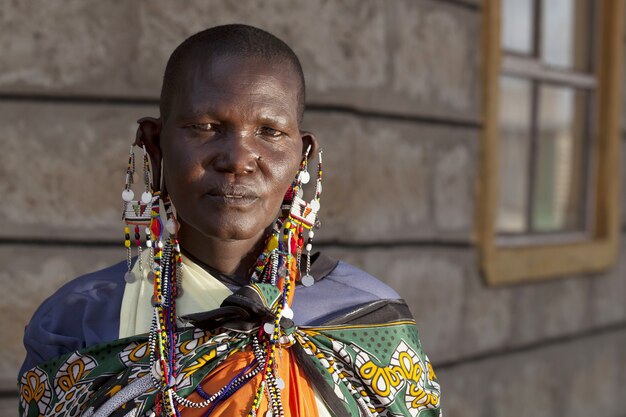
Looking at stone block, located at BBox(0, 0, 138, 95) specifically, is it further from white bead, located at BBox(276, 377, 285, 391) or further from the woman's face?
white bead, located at BBox(276, 377, 285, 391)

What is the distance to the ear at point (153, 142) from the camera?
6.32 ft

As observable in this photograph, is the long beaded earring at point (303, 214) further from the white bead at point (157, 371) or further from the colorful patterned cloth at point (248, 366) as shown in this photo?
the white bead at point (157, 371)

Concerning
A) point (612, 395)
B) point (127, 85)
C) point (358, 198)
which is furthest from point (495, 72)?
point (612, 395)

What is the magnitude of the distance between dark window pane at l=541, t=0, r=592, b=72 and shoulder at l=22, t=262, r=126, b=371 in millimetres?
4312

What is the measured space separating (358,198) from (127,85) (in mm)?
1056

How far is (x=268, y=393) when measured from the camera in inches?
67.6

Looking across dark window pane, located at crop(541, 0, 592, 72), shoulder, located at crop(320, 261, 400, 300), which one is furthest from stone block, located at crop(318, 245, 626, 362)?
shoulder, located at crop(320, 261, 400, 300)

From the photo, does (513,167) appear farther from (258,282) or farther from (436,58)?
(258,282)

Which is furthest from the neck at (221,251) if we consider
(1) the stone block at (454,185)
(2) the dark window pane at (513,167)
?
(2) the dark window pane at (513,167)

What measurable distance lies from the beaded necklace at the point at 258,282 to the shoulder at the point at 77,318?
0.10m

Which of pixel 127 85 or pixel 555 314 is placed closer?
pixel 127 85

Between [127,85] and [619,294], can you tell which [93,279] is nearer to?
[127,85]

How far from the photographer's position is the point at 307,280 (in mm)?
1956

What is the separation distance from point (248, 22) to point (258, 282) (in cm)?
179
